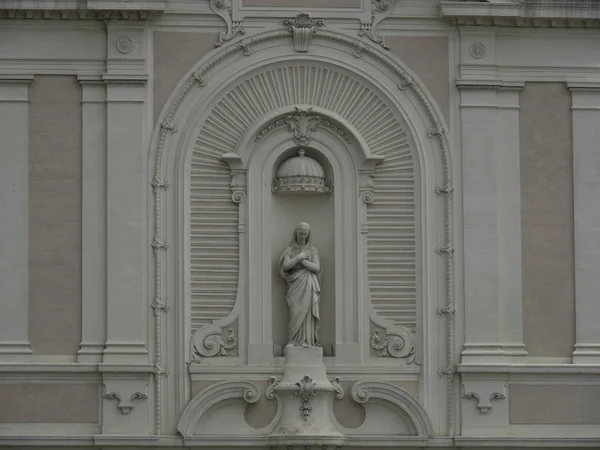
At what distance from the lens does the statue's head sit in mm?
26250

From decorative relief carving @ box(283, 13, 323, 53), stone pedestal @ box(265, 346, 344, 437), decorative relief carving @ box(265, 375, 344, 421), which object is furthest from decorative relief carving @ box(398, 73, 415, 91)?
decorative relief carving @ box(265, 375, 344, 421)

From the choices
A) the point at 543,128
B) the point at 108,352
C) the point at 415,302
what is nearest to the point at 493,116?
the point at 543,128

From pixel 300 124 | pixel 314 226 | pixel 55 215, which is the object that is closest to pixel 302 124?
pixel 300 124

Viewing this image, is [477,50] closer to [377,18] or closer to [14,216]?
[377,18]

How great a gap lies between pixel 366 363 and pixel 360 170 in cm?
216

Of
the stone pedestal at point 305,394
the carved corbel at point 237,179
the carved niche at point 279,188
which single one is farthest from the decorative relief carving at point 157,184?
the stone pedestal at point 305,394

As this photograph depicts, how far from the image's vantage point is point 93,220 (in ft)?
85.9

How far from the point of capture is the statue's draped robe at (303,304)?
26.1 m

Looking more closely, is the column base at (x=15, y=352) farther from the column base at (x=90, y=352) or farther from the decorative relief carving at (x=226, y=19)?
the decorative relief carving at (x=226, y=19)

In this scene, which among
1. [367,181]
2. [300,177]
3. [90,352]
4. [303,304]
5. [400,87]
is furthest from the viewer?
[400,87]

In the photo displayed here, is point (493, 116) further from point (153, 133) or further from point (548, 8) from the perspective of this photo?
point (153, 133)

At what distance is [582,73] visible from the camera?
87.7 feet

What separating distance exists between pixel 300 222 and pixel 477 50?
109 inches

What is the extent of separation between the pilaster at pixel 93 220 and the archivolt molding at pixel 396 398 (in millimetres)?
2898
